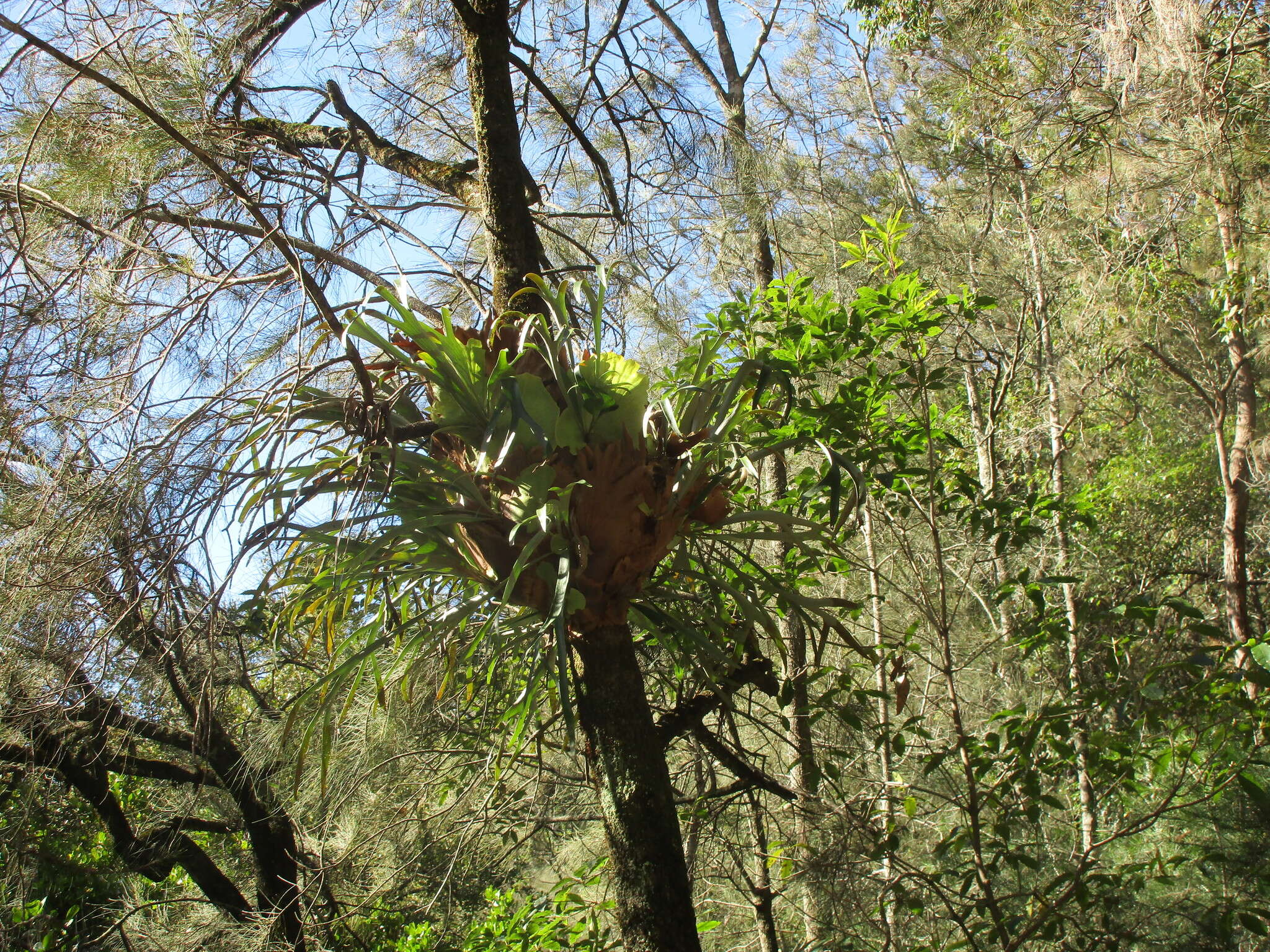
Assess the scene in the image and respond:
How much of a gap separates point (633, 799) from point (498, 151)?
172 centimetres

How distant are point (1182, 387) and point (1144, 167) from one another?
6.63 meters

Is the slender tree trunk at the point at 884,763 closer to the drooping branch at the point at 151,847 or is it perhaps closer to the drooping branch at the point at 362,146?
the drooping branch at the point at 362,146

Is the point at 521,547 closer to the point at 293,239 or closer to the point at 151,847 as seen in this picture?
the point at 293,239

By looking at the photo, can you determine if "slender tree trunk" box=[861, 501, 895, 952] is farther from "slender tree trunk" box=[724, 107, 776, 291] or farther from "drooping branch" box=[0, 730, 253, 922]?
"drooping branch" box=[0, 730, 253, 922]

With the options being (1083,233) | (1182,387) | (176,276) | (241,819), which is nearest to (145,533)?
(176,276)

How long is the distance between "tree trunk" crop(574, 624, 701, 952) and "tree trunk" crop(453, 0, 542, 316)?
1.00m

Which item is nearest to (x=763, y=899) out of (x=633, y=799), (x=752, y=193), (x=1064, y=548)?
(x=633, y=799)

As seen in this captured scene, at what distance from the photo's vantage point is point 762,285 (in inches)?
184

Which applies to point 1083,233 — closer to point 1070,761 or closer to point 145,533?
point 1070,761

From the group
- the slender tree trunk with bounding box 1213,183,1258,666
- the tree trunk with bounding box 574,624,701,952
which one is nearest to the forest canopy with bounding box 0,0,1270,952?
the tree trunk with bounding box 574,624,701,952

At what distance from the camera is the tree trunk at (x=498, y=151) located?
238 cm

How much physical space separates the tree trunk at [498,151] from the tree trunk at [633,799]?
3.29 ft

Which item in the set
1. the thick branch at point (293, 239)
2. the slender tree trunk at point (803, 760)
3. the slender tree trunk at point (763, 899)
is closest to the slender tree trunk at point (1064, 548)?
the slender tree trunk at point (803, 760)

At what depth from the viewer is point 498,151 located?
96.0 inches
